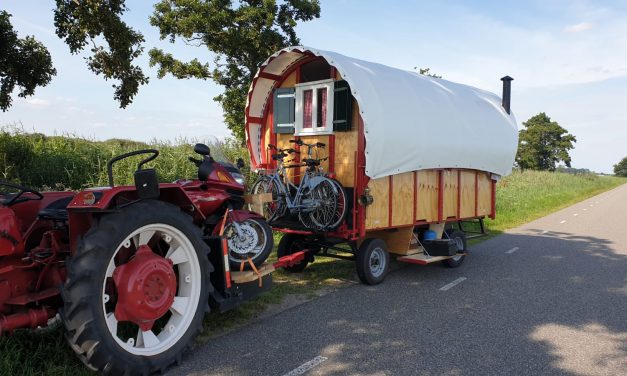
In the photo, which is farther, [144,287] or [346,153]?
[346,153]

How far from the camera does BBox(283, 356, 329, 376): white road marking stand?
3771mm

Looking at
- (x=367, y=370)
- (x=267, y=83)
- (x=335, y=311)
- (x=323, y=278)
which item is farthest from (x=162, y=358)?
(x=267, y=83)

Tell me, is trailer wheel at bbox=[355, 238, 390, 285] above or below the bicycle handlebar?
below

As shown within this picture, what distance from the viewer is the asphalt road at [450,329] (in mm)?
3969

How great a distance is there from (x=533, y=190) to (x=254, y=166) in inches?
829

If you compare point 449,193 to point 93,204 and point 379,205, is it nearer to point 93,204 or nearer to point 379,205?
point 379,205

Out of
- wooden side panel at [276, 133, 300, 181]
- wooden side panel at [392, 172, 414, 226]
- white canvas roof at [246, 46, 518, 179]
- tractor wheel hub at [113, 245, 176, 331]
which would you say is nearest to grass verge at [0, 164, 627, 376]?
tractor wheel hub at [113, 245, 176, 331]

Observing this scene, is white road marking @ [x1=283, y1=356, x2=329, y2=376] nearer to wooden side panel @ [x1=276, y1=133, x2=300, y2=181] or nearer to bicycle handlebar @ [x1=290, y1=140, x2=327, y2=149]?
bicycle handlebar @ [x1=290, y1=140, x2=327, y2=149]

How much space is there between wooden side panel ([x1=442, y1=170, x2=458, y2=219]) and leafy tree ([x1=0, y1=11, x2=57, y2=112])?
8053 mm

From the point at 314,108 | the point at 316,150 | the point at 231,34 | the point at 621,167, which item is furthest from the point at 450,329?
the point at 621,167

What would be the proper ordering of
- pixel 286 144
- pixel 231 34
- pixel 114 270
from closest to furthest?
1. pixel 114 270
2. pixel 286 144
3. pixel 231 34

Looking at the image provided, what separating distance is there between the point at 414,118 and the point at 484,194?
313 centimetres

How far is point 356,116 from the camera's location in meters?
6.74

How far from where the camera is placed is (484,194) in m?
9.16
